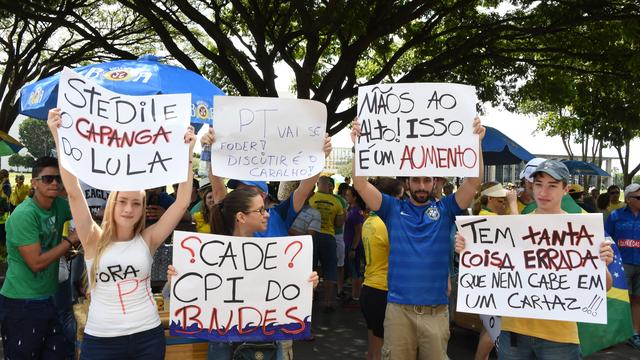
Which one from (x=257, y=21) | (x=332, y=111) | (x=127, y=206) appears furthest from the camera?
(x=332, y=111)

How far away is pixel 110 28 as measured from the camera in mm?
19094

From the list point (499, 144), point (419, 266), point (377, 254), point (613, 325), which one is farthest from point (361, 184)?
point (499, 144)

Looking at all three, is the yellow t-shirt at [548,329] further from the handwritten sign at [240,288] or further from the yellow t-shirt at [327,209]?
the yellow t-shirt at [327,209]

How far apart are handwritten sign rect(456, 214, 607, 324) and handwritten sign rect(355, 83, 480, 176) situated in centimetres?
47

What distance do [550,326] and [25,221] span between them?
129 inches

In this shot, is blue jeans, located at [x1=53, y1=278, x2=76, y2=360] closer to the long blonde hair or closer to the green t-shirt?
the green t-shirt

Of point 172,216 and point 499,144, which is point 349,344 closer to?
point 172,216

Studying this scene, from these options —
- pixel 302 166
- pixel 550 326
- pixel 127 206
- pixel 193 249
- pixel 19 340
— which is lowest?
pixel 19 340

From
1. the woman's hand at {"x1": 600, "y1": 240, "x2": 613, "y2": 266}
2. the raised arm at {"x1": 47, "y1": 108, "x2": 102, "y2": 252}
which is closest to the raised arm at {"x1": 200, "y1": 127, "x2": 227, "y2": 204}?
the raised arm at {"x1": 47, "y1": 108, "x2": 102, "y2": 252}

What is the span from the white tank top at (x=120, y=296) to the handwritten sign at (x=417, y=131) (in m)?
1.55

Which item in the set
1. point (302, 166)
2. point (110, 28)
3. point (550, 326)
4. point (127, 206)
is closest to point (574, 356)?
point (550, 326)

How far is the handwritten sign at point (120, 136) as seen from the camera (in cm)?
320

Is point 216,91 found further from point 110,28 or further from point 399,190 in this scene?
point 110,28

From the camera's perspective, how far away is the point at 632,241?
7215 millimetres
